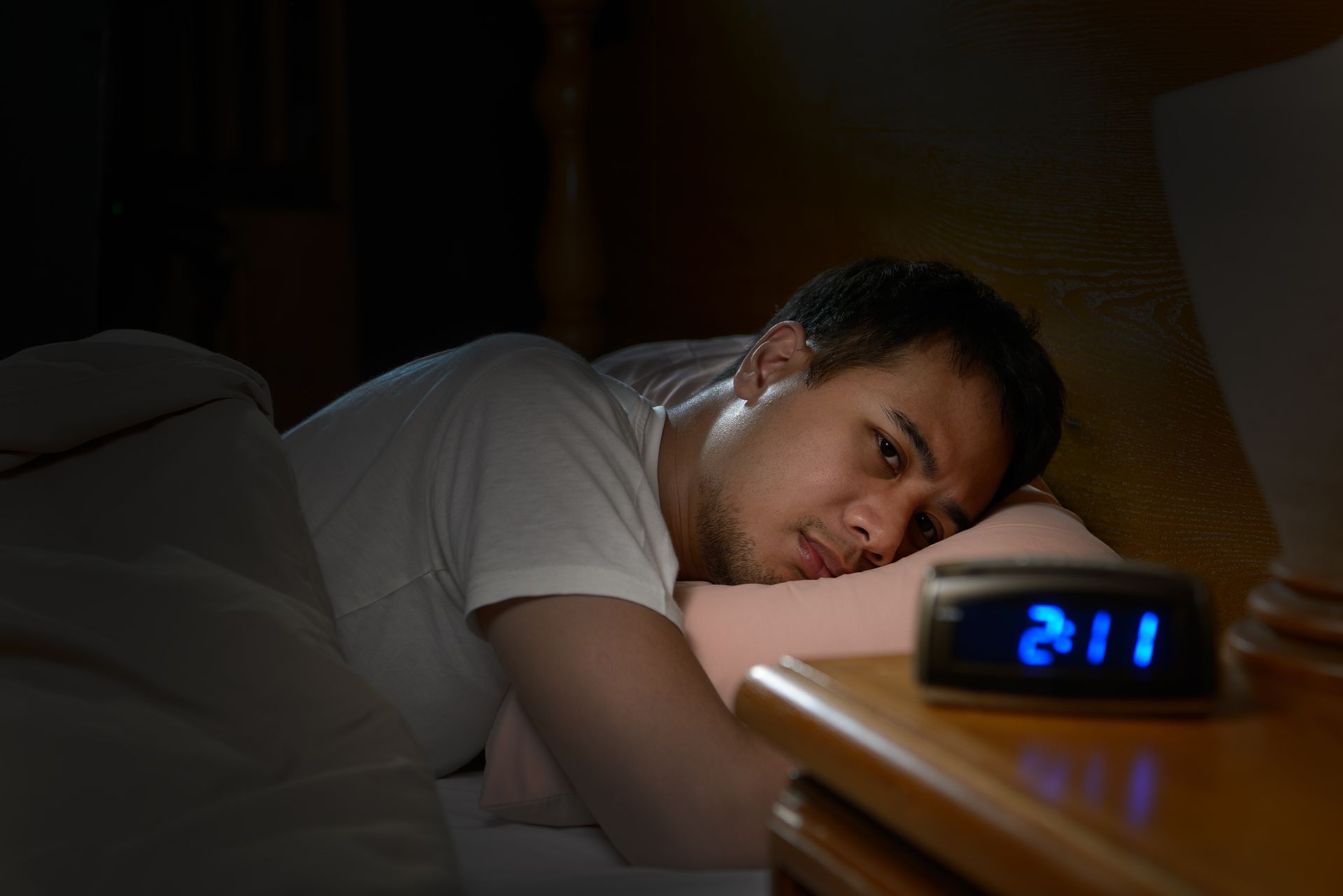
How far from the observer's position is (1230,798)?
0.39 m

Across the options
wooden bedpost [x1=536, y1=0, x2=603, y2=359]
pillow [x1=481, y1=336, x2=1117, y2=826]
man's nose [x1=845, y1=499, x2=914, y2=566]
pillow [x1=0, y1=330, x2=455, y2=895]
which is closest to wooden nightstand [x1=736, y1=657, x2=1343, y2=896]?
pillow [x1=0, y1=330, x2=455, y2=895]

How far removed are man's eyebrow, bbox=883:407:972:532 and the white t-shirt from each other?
25cm

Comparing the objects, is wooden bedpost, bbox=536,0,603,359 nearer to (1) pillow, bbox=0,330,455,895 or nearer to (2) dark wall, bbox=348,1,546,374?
(2) dark wall, bbox=348,1,546,374

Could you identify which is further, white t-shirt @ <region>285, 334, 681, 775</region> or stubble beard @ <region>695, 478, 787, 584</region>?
stubble beard @ <region>695, 478, 787, 584</region>

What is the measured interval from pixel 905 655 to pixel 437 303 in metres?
2.34

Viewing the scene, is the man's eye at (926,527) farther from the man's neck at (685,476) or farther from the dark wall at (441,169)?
the dark wall at (441,169)

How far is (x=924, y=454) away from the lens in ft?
3.62

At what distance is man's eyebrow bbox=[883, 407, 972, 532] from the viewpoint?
1.11m

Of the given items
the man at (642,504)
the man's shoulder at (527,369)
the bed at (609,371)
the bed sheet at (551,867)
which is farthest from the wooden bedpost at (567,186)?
the bed sheet at (551,867)

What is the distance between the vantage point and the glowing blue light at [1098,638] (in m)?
0.47

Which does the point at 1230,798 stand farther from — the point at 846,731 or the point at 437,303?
the point at 437,303

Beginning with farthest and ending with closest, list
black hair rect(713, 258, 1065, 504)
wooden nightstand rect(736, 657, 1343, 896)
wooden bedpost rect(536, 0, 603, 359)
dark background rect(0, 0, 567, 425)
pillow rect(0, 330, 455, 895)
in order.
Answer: dark background rect(0, 0, 567, 425)
wooden bedpost rect(536, 0, 603, 359)
black hair rect(713, 258, 1065, 504)
pillow rect(0, 330, 455, 895)
wooden nightstand rect(736, 657, 1343, 896)

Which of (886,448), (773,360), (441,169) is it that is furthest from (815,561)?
(441,169)

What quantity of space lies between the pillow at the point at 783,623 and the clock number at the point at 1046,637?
0.41 meters
